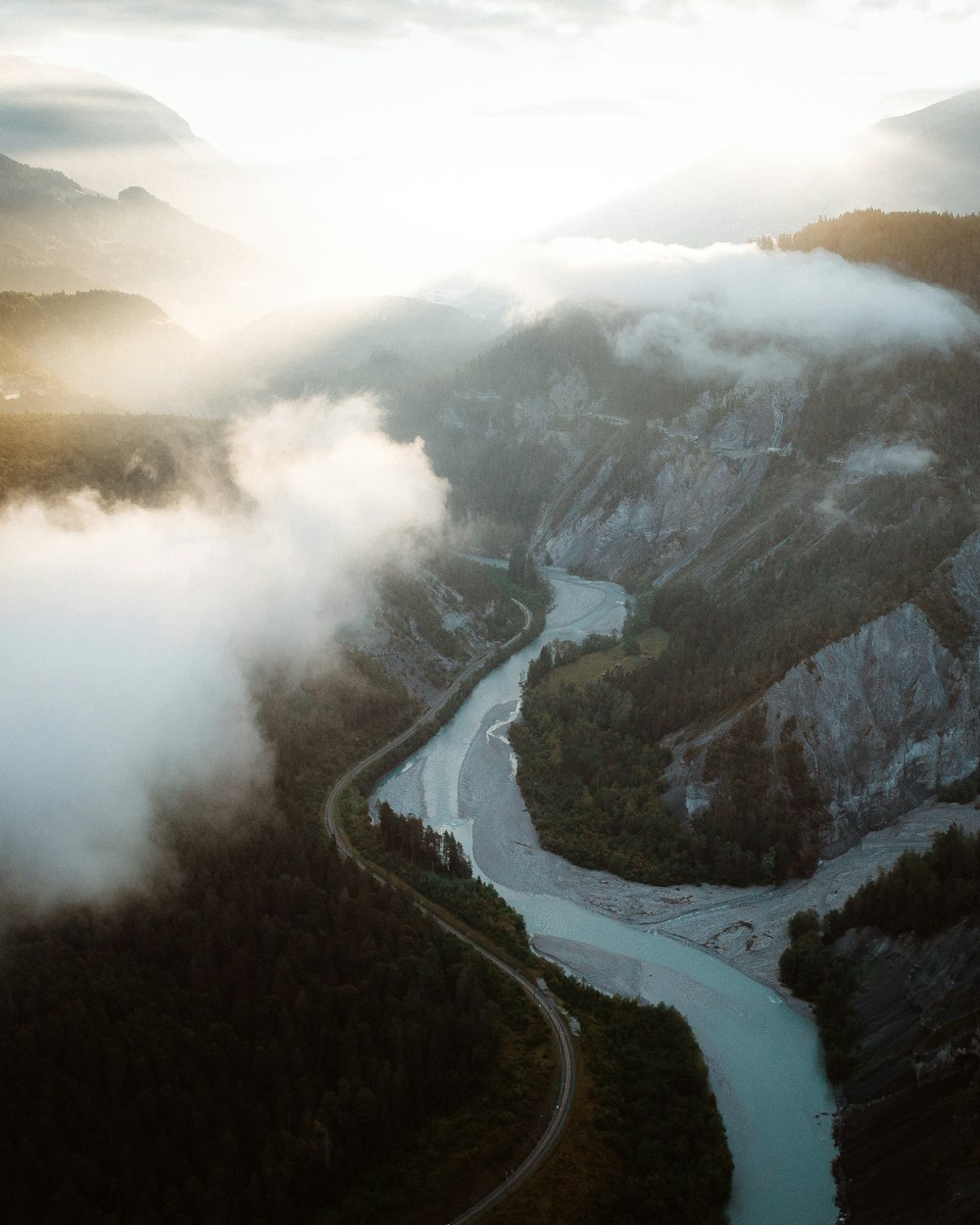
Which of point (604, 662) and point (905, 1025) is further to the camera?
point (604, 662)

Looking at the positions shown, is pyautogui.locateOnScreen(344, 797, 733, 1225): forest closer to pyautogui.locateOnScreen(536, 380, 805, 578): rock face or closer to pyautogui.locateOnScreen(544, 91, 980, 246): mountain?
pyautogui.locateOnScreen(536, 380, 805, 578): rock face

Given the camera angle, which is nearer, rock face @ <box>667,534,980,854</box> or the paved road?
the paved road

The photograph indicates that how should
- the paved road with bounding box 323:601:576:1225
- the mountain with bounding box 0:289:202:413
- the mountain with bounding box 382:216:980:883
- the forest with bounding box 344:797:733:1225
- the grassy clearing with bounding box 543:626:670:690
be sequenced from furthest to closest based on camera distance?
the mountain with bounding box 0:289:202:413, the grassy clearing with bounding box 543:626:670:690, the mountain with bounding box 382:216:980:883, the paved road with bounding box 323:601:576:1225, the forest with bounding box 344:797:733:1225

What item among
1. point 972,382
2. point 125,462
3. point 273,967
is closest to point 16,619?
point 125,462

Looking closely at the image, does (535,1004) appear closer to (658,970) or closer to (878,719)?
(658,970)

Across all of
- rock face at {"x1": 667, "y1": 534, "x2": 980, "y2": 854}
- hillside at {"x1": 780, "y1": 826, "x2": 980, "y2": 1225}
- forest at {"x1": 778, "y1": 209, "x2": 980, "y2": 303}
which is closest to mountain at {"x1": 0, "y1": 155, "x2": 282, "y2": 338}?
forest at {"x1": 778, "y1": 209, "x2": 980, "y2": 303}

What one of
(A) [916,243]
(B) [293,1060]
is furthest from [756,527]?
(B) [293,1060]

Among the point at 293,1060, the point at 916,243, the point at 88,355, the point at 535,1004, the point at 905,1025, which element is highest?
the point at 916,243
